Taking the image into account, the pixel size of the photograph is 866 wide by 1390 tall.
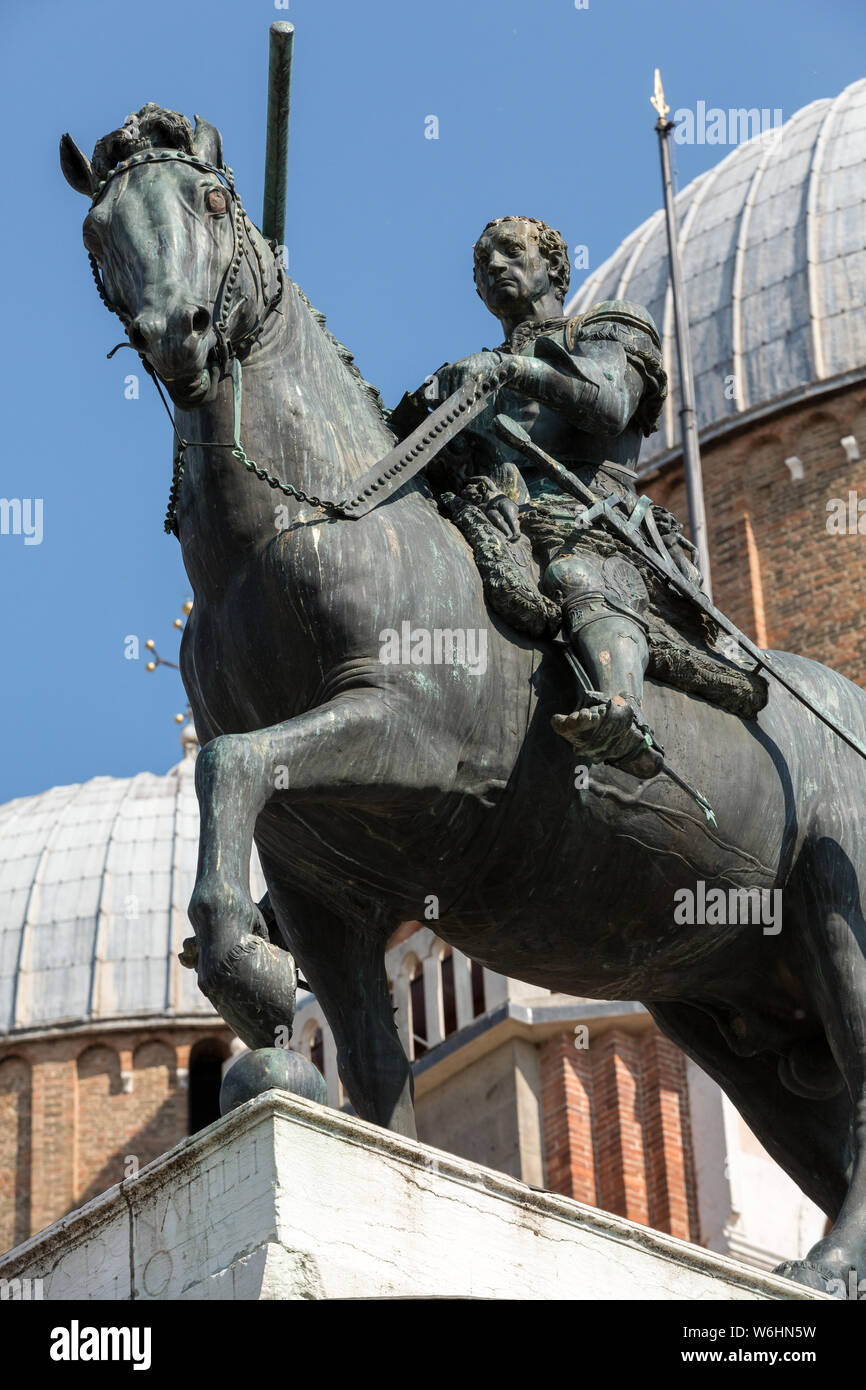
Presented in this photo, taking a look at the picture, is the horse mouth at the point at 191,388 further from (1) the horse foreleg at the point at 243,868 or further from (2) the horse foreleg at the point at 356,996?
(2) the horse foreleg at the point at 356,996

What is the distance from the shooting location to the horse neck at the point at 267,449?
26.8 feet

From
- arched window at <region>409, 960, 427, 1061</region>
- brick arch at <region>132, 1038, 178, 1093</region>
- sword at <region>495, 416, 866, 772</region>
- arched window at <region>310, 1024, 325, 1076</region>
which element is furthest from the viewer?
brick arch at <region>132, 1038, 178, 1093</region>

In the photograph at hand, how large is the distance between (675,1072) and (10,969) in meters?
25.7

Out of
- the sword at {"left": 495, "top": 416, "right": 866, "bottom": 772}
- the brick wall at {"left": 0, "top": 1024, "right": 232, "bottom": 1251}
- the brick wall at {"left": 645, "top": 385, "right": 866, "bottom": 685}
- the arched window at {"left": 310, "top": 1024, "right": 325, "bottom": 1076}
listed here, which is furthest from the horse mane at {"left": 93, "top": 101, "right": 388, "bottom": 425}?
the brick wall at {"left": 0, "top": 1024, "right": 232, "bottom": 1251}

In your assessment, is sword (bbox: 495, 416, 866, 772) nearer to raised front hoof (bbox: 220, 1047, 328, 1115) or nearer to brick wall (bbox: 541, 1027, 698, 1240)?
raised front hoof (bbox: 220, 1047, 328, 1115)

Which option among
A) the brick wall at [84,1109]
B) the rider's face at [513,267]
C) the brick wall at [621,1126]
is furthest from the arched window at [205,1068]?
the rider's face at [513,267]

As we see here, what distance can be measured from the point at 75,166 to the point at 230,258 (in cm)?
58

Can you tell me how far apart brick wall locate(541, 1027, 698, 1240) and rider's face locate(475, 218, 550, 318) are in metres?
15.2

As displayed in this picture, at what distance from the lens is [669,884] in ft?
28.3

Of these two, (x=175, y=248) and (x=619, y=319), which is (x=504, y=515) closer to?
(x=619, y=319)

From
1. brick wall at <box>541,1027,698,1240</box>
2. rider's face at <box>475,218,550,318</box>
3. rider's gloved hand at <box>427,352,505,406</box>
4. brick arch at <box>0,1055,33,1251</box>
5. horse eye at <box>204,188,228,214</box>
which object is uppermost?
brick arch at <box>0,1055,33,1251</box>

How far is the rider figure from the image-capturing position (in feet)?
27.1

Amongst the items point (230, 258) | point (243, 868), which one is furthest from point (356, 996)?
point (230, 258)

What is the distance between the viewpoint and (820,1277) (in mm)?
8125
